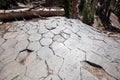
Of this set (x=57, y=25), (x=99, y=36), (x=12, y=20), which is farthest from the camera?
(x=12, y=20)

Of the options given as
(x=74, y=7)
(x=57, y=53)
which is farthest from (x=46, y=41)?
(x=74, y=7)

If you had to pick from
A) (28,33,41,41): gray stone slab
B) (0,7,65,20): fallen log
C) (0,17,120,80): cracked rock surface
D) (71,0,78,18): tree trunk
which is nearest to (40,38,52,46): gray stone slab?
(0,17,120,80): cracked rock surface

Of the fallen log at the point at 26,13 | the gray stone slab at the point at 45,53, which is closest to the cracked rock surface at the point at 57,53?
the gray stone slab at the point at 45,53

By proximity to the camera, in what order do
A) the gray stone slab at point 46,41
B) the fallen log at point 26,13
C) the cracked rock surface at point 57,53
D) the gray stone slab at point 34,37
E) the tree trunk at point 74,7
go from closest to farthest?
1. the cracked rock surface at point 57,53
2. the gray stone slab at point 46,41
3. the gray stone slab at point 34,37
4. the fallen log at point 26,13
5. the tree trunk at point 74,7

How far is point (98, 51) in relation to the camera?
3.32 metres

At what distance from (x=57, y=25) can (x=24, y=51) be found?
123 cm

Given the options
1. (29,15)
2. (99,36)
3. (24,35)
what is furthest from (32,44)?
(29,15)

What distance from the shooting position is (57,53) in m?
3.23

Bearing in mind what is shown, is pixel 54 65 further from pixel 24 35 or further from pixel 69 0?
pixel 69 0

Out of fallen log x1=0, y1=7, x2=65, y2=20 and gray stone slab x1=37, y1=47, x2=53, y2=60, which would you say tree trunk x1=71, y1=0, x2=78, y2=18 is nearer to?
fallen log x1=0, y1=7, x2=65, y2=20

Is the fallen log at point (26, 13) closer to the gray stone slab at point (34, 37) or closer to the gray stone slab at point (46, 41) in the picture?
the gray stone slab at point (34, 37)

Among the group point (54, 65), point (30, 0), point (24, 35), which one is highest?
→ point (30, 0)

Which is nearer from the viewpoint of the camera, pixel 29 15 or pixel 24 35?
pixel 24 35

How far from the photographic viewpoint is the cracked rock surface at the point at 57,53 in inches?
111
